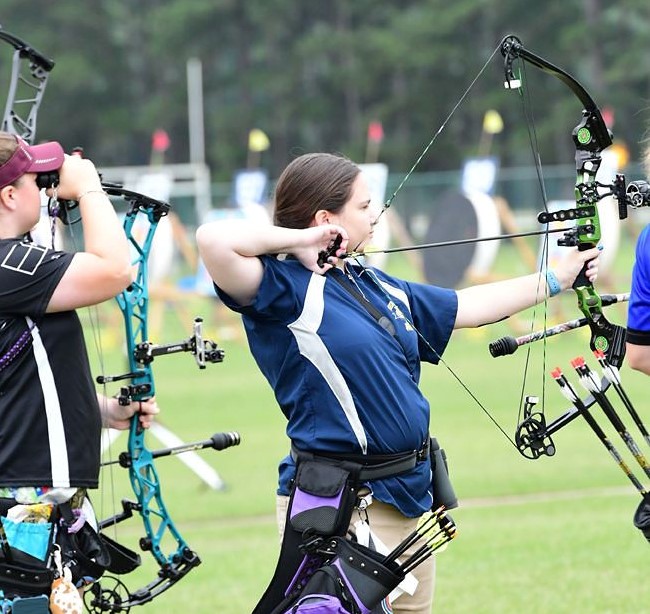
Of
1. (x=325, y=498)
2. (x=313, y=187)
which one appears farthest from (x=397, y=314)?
(x=325, y=498)

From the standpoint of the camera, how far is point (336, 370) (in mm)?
3412

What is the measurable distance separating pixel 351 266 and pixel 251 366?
13.0 m

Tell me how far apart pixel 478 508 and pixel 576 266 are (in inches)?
162

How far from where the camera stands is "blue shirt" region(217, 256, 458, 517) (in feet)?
11.2

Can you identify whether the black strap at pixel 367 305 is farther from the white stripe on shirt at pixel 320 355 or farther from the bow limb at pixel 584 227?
the bow limb at pixel 584 227

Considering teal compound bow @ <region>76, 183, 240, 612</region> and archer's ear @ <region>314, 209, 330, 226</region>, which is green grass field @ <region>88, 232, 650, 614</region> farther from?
archer's ear @ <region>314, 209, 330, 226</region>

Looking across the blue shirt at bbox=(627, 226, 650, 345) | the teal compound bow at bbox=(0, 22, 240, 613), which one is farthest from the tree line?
the blue shirt at bbox=(627, 226, 650, 345)

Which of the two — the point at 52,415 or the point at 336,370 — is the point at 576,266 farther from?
the point at 52,415

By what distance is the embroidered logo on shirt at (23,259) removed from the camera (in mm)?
3305

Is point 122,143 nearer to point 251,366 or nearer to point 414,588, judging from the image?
point 251,366

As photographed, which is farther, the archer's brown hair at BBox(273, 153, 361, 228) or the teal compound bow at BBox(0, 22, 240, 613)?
the teal compound bow at BBox(0, 22, 240, 613)

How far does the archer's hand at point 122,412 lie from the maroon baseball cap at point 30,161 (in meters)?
0.82

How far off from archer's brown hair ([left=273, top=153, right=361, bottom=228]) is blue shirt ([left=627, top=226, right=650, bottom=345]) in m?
0.78

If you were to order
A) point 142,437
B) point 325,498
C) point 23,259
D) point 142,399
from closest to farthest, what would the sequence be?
point 23,259, point 325,498, point 142,399, point 142,437
